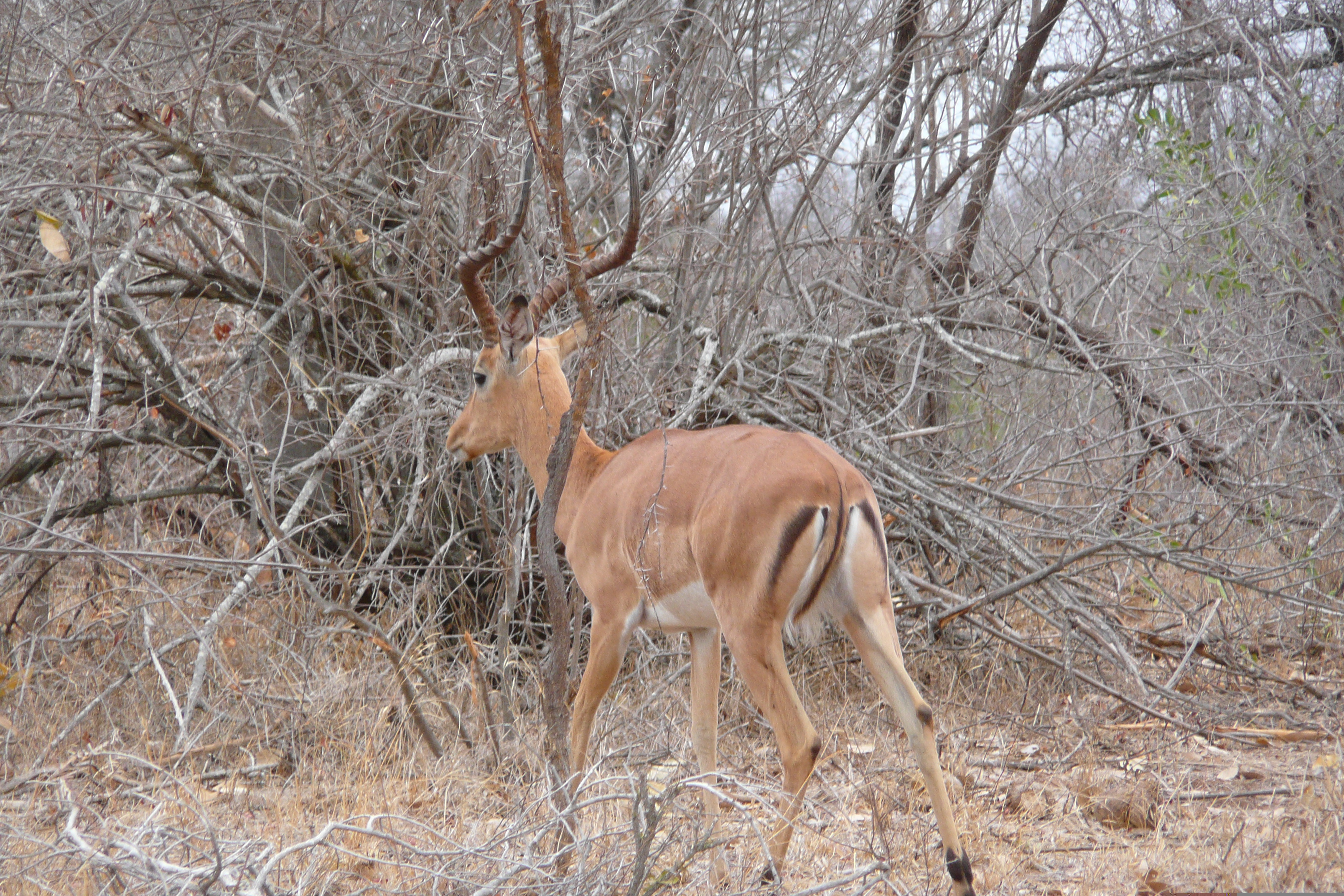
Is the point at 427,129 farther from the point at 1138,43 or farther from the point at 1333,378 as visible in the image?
the point at 1333,378

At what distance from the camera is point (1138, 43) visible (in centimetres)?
742

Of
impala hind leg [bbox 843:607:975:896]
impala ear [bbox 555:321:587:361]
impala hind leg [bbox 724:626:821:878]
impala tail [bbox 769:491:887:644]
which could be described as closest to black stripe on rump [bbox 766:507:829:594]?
impala tail [bbox 769:491:887:644]

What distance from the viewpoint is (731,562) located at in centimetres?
397

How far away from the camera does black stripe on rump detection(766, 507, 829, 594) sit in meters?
3.86

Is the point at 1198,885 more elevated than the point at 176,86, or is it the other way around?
the point at 176,86

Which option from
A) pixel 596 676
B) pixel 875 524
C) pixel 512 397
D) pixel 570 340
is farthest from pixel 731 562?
pixel 570 340

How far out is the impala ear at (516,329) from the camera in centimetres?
451

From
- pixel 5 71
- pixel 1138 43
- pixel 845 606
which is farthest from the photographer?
pixel 1138 43

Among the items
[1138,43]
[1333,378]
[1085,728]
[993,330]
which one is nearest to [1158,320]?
[1333,378]

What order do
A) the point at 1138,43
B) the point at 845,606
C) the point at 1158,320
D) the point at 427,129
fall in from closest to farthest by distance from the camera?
the point at 845,606
the point at 427,129
the point at 1138,43
the point at 1158,320

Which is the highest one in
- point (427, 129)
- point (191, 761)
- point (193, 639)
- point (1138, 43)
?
point (1138, 43)

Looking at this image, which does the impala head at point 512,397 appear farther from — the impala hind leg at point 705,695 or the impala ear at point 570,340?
the impala hind leg at point 705,695

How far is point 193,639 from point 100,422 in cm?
174

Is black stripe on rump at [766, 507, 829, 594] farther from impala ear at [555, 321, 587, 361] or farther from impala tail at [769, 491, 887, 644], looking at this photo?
impala ear at [555, 321, 587, 361]
